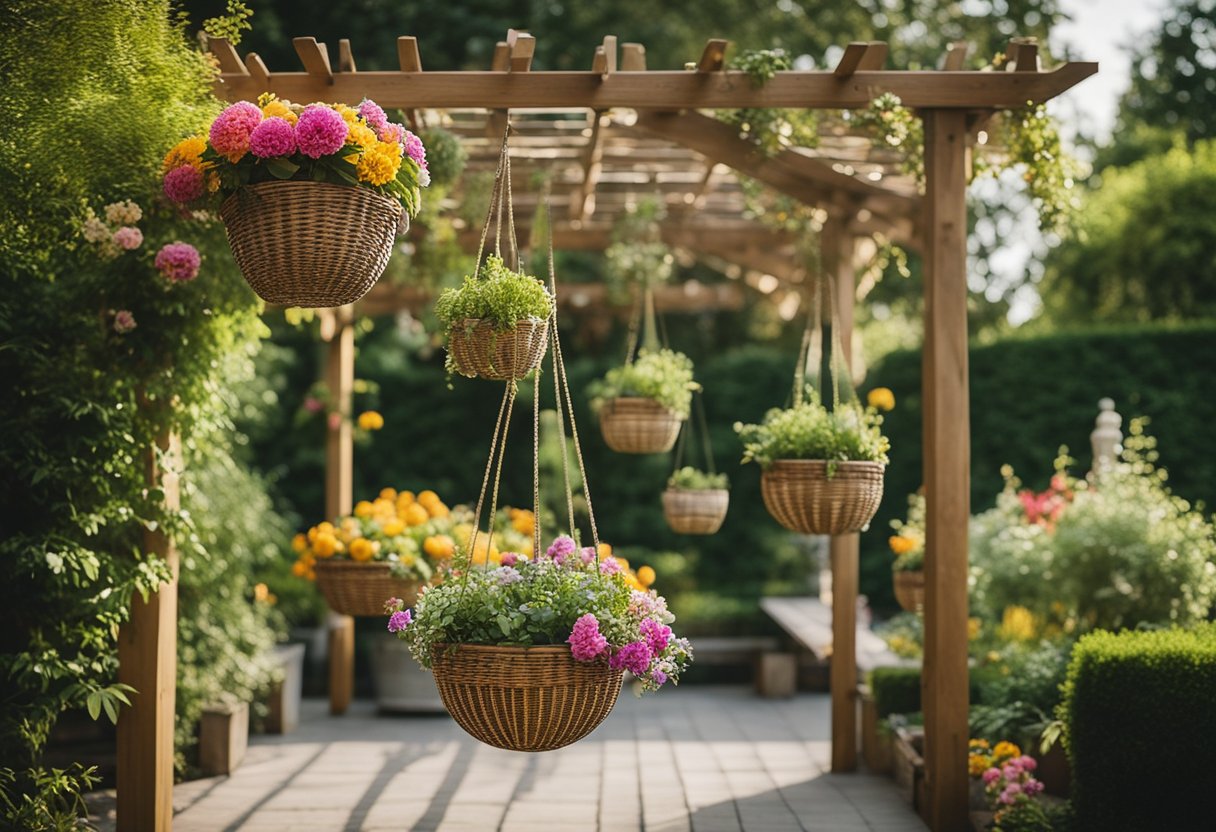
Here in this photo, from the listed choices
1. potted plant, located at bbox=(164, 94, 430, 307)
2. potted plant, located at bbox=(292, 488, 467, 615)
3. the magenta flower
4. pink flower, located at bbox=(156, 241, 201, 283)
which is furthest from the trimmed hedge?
pink flower, located at bbox=(156, 241, 201, 283)

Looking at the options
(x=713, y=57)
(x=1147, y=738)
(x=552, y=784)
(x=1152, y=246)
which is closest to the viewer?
(x=1147, y=738)

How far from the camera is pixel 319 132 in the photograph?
305 centimetres

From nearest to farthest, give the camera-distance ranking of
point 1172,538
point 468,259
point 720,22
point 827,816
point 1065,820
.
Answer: point 1065,820 < point 827,816 < point 1172,538 < point 468,259 < point 720,22

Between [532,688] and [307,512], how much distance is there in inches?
249

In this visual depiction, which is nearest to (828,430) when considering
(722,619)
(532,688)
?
(532,688)

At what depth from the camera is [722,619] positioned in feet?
28.7

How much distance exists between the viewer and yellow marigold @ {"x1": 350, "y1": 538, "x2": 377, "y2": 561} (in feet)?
→ 15.7

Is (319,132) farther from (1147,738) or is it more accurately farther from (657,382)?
(1147,738)

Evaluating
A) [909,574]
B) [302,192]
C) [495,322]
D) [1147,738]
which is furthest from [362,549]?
[1147,738]

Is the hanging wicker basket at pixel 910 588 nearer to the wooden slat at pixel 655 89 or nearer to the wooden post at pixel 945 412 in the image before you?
the wooden post at pixel 945 412

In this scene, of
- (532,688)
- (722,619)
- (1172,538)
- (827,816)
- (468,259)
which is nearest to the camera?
(532,688)

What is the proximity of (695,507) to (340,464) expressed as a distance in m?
2.82

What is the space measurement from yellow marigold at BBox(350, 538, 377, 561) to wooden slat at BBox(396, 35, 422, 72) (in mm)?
1837

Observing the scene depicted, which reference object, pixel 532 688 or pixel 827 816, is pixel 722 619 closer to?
pixel 827 816
